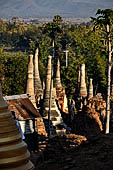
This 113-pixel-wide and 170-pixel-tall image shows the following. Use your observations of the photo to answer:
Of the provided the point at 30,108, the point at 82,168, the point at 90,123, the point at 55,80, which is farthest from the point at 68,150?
the point at 55,80

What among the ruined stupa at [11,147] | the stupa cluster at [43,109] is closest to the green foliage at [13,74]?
the stupa cluster at [43,109]

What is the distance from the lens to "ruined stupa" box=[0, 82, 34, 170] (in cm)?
241

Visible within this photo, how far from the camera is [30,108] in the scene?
3044 centimetres

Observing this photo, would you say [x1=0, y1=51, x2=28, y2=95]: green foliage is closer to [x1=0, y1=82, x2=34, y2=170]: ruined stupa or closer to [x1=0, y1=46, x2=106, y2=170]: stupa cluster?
[x1=0, y1=46, x2=106, y2=170]: stupa cluster

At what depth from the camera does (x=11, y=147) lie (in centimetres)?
246

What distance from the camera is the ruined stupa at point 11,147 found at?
2410mm

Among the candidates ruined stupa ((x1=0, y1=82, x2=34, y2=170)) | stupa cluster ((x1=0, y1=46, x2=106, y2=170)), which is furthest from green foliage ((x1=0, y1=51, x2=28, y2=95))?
ruined stupa ((x1=0, y1=82, x2=34, y2=170))

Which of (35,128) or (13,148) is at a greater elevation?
(13,148)

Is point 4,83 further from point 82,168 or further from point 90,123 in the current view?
point 82,168

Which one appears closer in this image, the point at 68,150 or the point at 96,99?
the point at 68,150

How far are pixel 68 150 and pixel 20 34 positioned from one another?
17346 cm

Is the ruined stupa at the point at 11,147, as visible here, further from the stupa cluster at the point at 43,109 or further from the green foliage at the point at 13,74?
the green foliage at the point at 13,74

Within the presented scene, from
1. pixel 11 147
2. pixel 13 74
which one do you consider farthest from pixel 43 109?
pixel 11 147

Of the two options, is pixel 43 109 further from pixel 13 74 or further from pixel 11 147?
pixel 11 147
